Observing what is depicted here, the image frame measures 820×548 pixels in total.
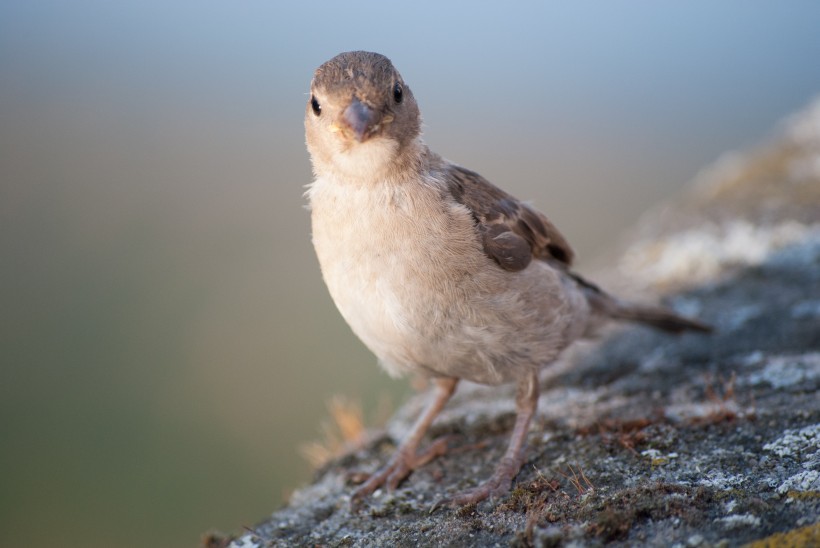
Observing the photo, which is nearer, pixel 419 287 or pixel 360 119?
pixel 360 119

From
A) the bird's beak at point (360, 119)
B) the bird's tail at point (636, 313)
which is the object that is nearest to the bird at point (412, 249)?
the bird's beak at point (360, 119)

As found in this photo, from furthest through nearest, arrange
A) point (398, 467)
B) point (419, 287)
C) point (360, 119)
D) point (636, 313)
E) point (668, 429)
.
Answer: point (636, 313)
point (398, 467)
point (668, 429)
point (419, 287)
point (360, 119)

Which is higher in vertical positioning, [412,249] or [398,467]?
[412,249]

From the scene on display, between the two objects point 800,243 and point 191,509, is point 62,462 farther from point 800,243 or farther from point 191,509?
point 800,243

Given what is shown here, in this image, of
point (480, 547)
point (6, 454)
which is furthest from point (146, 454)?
point (480, 547)

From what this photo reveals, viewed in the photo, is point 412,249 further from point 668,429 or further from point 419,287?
point 668,429

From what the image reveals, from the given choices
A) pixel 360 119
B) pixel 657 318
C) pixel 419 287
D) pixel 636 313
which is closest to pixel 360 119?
pixel 360 119

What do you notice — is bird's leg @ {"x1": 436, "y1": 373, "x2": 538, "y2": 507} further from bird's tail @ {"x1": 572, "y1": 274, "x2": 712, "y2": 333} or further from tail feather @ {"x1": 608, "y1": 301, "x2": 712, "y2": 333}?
tail feather @ {"x1": 608, "y1": 301, "x2": 712, "y2": 333}

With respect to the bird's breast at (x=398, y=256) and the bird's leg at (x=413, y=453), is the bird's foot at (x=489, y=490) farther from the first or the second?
the bird's breast at (x=398, y=256)
